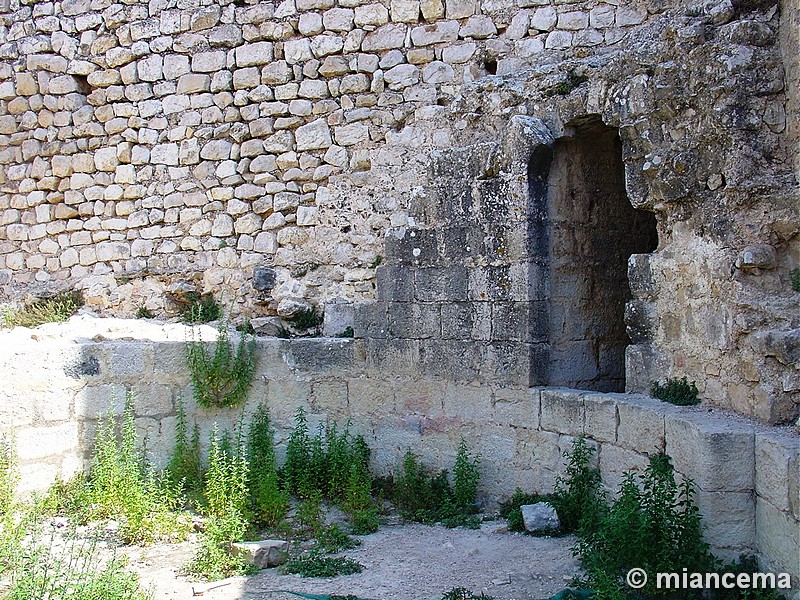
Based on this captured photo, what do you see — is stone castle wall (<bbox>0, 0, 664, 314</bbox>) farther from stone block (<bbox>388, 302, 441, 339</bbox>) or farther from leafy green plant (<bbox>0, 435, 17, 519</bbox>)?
leafy green plant (<bbox>0, 435, 17, 519</bbox>)

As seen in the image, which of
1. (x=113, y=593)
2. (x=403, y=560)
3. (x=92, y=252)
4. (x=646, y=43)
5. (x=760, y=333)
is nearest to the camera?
(x=113, y=593)

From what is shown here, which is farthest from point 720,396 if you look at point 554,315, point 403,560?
point 403,560

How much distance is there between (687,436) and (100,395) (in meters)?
4.48

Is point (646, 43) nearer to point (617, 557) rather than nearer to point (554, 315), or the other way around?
point (554, 315)

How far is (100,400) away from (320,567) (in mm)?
2646

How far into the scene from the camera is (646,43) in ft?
19.1

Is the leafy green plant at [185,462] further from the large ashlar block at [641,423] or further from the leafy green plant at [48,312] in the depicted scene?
the large ashlar block at [641,423]

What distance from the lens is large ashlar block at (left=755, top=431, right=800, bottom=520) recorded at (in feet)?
13.0

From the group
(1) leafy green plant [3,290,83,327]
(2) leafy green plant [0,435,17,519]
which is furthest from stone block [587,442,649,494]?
(1) leafy green plant [3,290,83,327]

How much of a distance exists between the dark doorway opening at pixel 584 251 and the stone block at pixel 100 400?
3.29 meters

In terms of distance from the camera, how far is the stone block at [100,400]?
6.79 metres

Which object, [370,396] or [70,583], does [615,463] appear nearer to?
[370,396]

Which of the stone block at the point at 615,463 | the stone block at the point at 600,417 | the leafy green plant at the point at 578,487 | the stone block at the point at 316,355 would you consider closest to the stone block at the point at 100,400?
the stone block at the point at 316,355

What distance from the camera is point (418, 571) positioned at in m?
5.23
